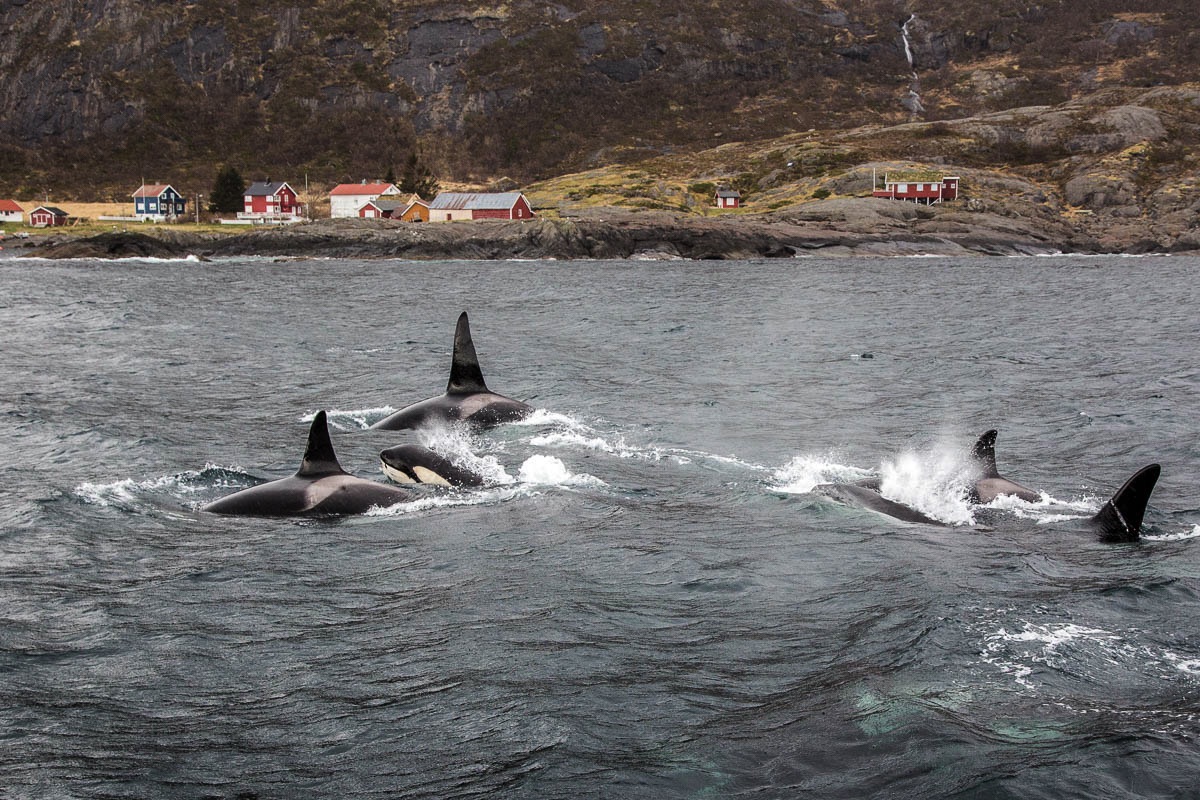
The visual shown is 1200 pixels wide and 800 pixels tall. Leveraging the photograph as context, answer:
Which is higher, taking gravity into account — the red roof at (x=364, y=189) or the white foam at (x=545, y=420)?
the red roof at (x=364, y=189)

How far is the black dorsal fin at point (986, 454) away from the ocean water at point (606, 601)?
105 centimetres

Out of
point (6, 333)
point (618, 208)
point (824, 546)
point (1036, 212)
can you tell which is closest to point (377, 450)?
point (824, 546)

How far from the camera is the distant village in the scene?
158875 millimetres

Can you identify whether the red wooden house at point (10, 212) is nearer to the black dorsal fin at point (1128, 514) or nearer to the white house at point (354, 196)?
the white house at point (354, 196)

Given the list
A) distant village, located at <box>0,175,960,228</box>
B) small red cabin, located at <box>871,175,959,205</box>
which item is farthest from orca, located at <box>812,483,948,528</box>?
small red cabin, located at <box>871,175,959,205</box>

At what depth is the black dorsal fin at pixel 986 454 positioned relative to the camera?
2094 centimetres

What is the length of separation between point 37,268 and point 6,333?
6418 cm

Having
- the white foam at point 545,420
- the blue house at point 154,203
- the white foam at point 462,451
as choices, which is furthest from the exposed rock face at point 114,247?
the white foam at point 462,451

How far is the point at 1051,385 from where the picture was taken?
3847cm

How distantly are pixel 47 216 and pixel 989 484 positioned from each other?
17413cm

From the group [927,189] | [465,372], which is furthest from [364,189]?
[465,372]

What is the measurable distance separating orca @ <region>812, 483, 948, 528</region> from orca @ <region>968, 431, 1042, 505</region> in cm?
152

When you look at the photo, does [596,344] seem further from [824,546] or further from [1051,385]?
[824,546]

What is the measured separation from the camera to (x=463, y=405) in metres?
28.5
